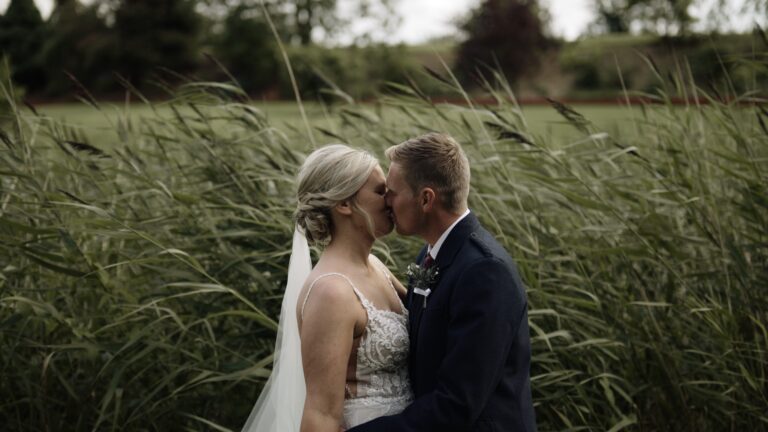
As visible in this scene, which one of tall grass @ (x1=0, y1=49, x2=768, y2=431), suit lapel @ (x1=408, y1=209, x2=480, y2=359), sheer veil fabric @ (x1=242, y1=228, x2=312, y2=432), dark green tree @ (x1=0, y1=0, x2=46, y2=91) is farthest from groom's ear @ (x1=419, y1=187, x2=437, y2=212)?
dark green tree @ (x1=0, y1=0, x2=46, y2=91)

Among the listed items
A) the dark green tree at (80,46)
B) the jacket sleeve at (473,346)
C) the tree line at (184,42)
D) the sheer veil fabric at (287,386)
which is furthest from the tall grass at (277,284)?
the dark green tree at (80,46)

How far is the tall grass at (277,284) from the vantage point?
142 inches

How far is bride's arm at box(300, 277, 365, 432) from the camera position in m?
2.42

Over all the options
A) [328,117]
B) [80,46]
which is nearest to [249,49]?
[80,46]

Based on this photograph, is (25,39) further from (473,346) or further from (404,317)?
(473,346)

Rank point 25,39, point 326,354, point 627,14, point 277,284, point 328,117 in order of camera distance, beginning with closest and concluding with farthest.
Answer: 1. point 326,354
2. point 277,284
3. point 328,117
4. point 25,39
5. point 627,14

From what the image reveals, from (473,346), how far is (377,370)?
1.71 feet

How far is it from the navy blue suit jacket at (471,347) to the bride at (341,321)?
0.41ft

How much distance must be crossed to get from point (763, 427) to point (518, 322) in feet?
5.93

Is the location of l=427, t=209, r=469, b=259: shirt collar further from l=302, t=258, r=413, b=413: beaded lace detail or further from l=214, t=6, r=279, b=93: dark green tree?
l=214, t=6, r=279, b=93: dark green tree

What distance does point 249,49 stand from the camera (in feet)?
162

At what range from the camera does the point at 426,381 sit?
2.56 meters

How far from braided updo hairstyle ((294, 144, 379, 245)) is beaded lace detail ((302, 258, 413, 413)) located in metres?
0.22

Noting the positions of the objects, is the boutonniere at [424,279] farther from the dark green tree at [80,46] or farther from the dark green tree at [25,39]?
the dark green tree at [25,39]
